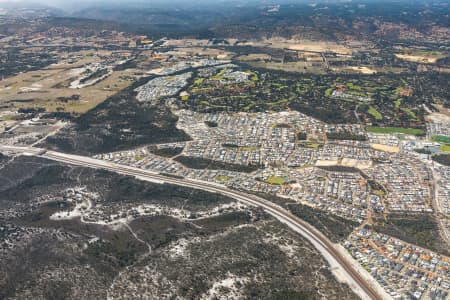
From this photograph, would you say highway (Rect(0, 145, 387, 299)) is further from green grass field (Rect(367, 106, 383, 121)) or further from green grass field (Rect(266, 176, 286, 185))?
green grass field (Rect(367, 106, 383, 121))

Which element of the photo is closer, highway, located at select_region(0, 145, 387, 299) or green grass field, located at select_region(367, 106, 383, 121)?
highway, located at select_region(0, 145, 387, 299)

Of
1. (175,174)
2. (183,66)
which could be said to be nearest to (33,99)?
(183,66)

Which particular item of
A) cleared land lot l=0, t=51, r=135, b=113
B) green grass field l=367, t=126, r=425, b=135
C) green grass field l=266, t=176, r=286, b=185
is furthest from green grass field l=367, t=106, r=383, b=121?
cleared land lot l=0, t=51, r=135, b=113

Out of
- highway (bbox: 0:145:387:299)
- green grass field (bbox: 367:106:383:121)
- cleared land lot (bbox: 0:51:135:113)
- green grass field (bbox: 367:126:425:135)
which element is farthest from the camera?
cleared land lot (bbox: 0:51:135:113)

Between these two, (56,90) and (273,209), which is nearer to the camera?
(273,209)

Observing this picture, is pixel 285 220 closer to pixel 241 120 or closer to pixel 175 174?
pixel 175 174

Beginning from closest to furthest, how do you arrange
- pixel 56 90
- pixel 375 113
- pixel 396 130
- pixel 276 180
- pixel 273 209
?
pixel 273 209 < pixel 276 180 < pixel 396 130 < pixel 375 113 < pixel 56 90

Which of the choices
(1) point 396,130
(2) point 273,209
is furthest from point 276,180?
(1) point 396,130

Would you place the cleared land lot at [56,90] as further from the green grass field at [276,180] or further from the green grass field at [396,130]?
the green grass field at [396,130]

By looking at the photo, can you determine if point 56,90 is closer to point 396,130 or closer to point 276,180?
point 276,180
